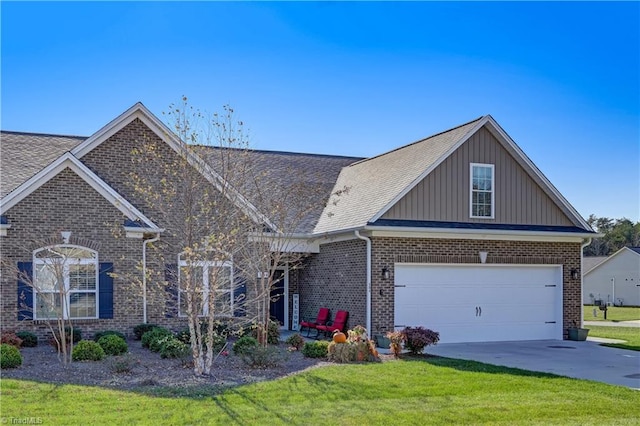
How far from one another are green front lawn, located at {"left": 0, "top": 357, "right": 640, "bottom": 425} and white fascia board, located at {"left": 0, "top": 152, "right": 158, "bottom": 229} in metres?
6.71

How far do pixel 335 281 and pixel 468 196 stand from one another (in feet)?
15.4

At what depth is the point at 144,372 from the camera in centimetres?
1287

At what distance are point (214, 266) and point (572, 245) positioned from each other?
12.9 metres

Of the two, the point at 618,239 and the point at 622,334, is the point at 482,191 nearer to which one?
the point at 622,334

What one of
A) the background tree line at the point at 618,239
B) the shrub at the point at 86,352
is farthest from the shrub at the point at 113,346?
the background tree line at the point at 618,239

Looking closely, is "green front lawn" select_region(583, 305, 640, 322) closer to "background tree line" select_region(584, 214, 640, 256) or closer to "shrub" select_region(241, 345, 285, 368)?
"shrub" select_region(241, 345, 285, 368)

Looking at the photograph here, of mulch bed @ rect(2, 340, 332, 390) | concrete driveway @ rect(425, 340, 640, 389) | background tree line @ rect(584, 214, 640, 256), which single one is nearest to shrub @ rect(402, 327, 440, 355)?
concrete driveway @ rect(425, 340, 640, 389)

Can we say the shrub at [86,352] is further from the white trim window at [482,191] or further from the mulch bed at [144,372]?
the white trim window at [482,191]

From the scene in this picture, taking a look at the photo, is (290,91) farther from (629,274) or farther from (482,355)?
(629,274)

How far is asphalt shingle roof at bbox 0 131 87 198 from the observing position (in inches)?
738

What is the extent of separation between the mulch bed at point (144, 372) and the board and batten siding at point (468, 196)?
6349 millimetres

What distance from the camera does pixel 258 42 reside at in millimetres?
15844

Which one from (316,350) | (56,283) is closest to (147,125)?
(56,283)

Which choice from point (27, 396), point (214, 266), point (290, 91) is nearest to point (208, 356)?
point (214, 266)
